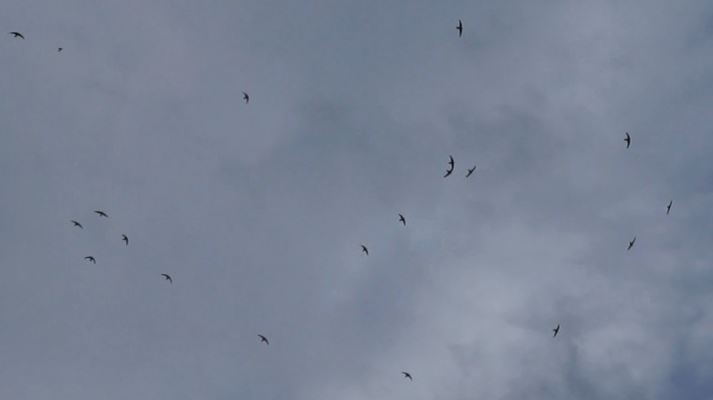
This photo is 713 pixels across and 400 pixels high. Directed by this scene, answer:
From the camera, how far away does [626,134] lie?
289ft

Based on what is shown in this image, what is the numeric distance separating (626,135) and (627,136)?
1.34 feet

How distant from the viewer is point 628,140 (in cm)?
8712

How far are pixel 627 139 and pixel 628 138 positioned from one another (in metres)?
0.55

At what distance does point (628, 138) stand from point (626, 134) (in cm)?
64

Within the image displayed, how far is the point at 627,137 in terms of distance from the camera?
88.2m

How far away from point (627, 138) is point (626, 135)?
2.73 ft

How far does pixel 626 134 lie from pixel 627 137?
1.41 ft

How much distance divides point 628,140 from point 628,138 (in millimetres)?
802

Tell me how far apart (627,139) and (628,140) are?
0.29m

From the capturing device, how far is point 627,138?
3462 inches

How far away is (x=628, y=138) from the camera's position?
87.8 meters

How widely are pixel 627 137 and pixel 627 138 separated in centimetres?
37

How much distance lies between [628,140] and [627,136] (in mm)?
1316

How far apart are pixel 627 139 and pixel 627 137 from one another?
100 cm
